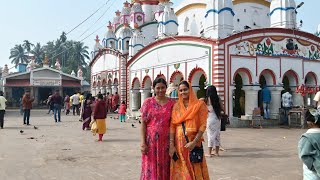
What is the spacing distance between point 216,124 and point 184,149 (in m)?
3.84

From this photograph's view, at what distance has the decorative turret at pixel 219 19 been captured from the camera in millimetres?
15172

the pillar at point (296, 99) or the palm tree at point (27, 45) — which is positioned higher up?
the palm tree at point (27, 45)

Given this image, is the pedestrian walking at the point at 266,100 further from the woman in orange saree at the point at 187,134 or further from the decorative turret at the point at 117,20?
the decorative turret at the point at 117,20

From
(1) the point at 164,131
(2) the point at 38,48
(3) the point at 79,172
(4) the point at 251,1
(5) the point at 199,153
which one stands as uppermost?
(2) the point at 38,48

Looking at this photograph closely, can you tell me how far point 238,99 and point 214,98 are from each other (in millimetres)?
9982

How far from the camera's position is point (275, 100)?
16.1 metres

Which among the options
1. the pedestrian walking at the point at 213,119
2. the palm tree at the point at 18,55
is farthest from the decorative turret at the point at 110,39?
the palm tree at the point at 18,55

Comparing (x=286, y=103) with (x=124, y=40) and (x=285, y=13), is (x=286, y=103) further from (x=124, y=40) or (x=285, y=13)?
(x=124, y=40)

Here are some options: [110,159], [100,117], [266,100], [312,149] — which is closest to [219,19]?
[266,100]

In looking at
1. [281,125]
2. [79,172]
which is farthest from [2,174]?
[281,125]

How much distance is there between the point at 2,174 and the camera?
6.21m

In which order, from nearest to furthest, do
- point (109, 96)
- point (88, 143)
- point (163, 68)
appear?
point (88, 143)
point (163, 68)
point (109, 96)

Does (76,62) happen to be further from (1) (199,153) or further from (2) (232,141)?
(1) (199,153)

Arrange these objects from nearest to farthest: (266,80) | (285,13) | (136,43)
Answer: (266,80)
(285,13)
(136,43)
